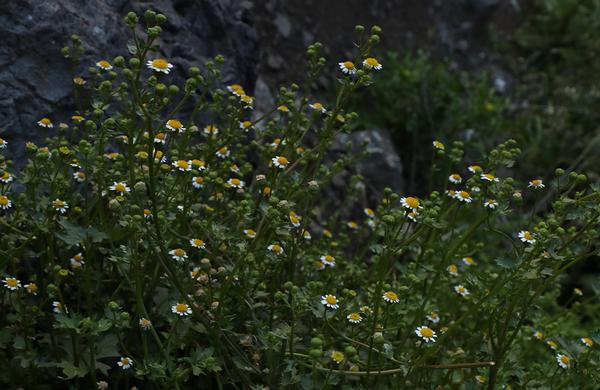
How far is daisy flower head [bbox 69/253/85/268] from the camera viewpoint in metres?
2.21

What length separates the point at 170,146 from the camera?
2.35m

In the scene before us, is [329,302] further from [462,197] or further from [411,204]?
[462,197]

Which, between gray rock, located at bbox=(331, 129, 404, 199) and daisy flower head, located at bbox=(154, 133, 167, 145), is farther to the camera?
gray rock, located at bbox=(331, 129, 404, 199)

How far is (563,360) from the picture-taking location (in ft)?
7.70

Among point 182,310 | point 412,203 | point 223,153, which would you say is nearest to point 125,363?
point 182,310

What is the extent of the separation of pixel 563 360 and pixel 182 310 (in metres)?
1.22

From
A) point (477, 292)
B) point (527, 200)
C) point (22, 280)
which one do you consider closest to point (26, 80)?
point (22, 280)

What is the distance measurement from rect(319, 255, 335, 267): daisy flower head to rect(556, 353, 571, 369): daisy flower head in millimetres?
776

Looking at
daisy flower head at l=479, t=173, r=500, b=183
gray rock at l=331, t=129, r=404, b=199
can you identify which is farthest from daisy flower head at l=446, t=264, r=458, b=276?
gray rock at l=331, t=129, r=404, b=199

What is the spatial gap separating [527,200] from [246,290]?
3371 millimetres

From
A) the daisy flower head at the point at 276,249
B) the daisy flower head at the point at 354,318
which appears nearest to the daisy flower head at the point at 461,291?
the daisy flower head at the point at 354,318

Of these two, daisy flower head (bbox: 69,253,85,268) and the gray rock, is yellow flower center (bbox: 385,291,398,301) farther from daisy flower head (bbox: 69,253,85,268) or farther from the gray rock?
the gray rock

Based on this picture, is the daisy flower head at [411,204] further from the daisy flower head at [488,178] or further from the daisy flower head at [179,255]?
the daisy flower head at [179,255]

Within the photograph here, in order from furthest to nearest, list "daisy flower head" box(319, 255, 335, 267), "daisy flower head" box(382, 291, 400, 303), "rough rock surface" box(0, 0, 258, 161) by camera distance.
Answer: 1. "rough rock surface" box(0, 0, 258, 161)
2. "daisy flower head" box(319, 255, 335, 267)
3. "daisy flower head" box(382, 291, 400, 303)
